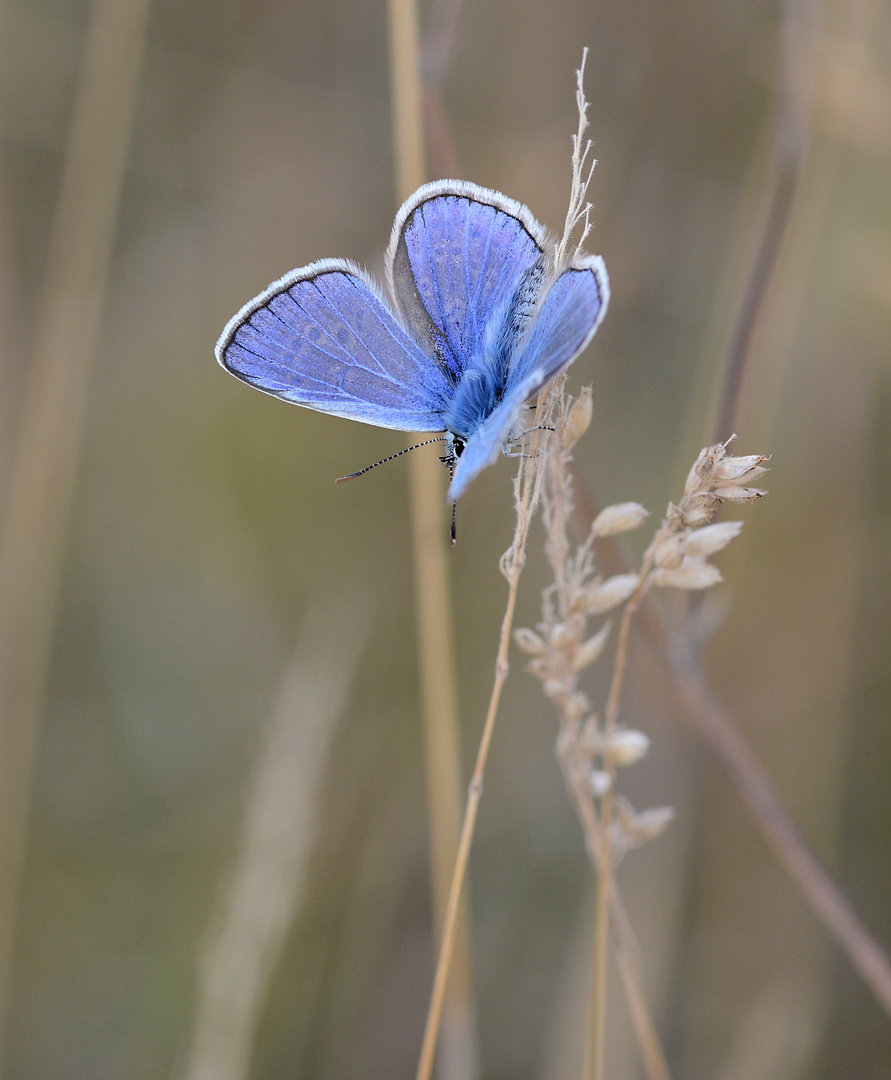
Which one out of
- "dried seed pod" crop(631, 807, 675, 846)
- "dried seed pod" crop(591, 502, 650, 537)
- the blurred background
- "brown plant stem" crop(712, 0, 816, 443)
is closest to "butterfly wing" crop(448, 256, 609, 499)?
"dried seed pod" crop(591, 502, 650, 537)

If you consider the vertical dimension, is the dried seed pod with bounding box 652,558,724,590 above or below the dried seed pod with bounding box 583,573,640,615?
above

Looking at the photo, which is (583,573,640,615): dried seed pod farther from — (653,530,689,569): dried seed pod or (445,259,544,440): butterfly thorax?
(445,259,544,440): butterfly thorax

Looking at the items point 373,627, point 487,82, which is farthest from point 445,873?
point 487,82

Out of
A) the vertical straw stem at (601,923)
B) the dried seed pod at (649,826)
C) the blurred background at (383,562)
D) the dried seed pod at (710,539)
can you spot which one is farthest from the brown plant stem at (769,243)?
the blurred background at (383,562)

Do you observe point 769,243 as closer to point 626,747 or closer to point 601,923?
point 626,747

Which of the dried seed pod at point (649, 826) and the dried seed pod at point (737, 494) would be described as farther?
the dried seed pod at point (649, 826)

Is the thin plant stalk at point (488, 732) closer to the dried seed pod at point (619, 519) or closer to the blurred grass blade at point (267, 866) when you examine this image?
the dried seed pod at point (619, 519)
